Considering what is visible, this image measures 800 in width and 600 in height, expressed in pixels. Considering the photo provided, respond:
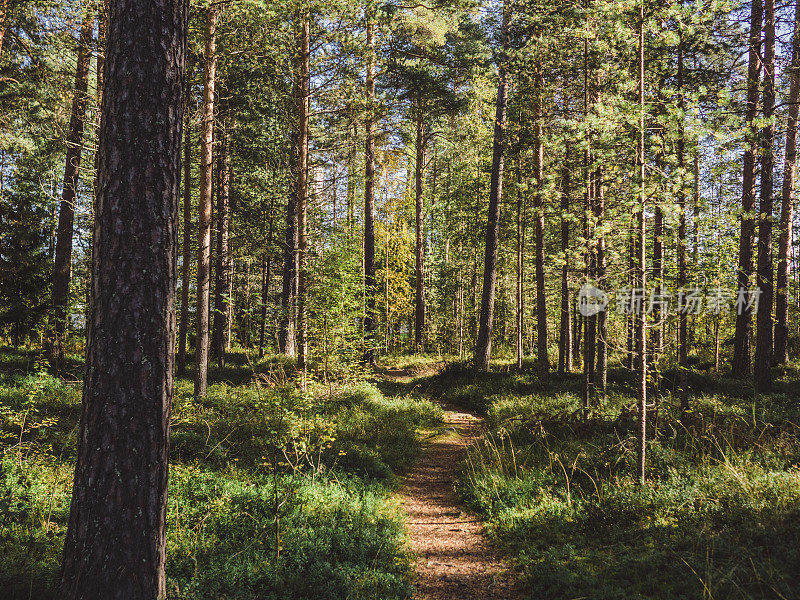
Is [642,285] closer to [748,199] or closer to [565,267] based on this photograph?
[565,267]

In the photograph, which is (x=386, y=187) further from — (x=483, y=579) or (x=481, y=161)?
(x=483, y=579)

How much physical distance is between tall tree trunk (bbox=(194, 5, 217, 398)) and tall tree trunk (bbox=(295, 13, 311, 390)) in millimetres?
1956

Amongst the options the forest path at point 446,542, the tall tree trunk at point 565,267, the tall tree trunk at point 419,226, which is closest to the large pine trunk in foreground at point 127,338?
the forest path at point 446,542

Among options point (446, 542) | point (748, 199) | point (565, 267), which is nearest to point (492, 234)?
point (565, 267)

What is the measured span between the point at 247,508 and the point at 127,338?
135 inches

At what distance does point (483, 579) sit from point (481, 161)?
2207 centimetres

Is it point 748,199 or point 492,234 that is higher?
point 748,199

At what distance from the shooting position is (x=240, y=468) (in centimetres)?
646

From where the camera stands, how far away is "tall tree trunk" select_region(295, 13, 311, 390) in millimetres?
9781

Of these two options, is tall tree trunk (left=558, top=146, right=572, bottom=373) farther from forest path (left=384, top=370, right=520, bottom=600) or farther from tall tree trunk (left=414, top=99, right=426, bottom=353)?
tall tree trunk (left=414, top=99, right=426, bottom=353)

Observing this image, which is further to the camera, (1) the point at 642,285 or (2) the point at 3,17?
(2) the point at 3,17

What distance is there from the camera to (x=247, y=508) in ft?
17.2

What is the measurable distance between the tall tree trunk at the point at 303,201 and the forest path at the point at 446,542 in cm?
381

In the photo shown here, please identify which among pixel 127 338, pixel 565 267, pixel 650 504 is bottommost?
pixel 650 504
